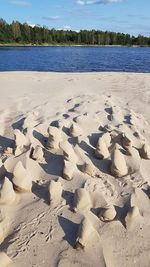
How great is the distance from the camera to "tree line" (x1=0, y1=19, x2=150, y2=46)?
10312 cm

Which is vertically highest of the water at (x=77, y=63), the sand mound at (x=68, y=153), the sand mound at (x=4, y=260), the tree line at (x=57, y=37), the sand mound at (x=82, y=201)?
the sand mound at (x=68, y=153)

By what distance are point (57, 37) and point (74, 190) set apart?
116 m

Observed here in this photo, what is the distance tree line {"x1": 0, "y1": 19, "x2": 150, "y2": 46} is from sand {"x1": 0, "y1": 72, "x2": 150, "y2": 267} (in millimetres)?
99992

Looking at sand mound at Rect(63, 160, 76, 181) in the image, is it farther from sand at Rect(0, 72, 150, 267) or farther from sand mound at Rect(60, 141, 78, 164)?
sand mound at Rect(60, 141, 78, 164)

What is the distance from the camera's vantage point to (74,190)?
3.31 metres

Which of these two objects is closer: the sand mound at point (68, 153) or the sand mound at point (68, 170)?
the sand mound at point (68, 170)

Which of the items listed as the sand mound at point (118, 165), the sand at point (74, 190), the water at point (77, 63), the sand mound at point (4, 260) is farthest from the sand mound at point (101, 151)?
the water at point (77, 63)

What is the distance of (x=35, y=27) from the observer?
4370 inches

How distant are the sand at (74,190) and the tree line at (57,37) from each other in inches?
3937

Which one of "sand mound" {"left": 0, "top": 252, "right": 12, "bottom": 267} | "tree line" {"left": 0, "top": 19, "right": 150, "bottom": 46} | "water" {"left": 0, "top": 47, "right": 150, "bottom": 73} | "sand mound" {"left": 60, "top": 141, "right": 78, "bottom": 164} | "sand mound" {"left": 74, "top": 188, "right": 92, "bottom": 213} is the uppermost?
"sand mound" {"left": 60, "top": 141, "right": 78, "bottom": 164}

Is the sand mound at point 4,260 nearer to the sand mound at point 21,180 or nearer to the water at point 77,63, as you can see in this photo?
the sand mound at point 21,180

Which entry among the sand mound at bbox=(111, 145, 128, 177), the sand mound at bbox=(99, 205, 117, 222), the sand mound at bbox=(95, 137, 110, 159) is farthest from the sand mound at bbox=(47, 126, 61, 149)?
the sand mound at bbox=(99, 205, 117, 222)

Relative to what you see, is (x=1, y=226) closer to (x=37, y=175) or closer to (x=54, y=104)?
(x=37, y=175)

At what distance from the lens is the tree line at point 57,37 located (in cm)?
10312
